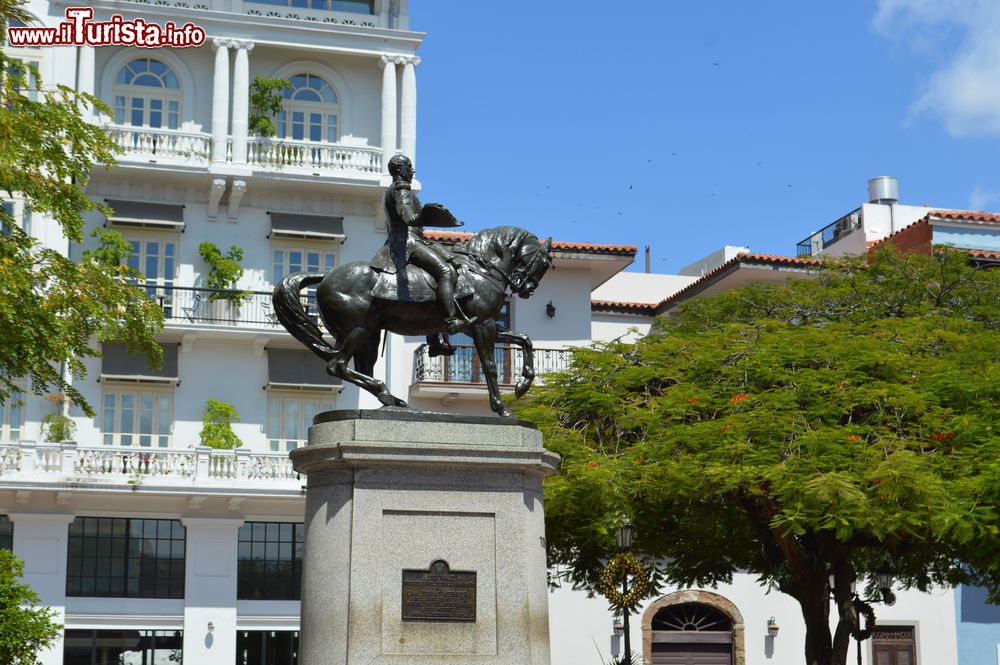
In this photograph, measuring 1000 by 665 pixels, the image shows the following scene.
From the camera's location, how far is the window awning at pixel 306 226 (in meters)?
37.0

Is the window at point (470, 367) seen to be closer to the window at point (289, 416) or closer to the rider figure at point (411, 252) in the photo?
the window at point (289, 416)

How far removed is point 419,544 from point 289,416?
2350cm

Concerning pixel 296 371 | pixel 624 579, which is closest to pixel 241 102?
pixel 296 371

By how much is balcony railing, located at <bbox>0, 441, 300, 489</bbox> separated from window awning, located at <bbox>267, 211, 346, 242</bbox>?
5342 millimetres

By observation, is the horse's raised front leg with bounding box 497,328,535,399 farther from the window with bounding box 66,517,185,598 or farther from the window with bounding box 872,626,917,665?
the window with bounding box 872,626,917,665

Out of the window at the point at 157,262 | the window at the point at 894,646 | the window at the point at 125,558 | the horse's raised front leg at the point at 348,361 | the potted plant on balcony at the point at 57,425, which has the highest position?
the window at the point at 157,262

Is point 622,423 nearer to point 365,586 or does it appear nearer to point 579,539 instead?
point 579,539

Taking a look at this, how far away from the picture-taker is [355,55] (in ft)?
125

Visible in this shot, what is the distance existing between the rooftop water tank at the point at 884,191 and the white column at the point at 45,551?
2913 centimetres

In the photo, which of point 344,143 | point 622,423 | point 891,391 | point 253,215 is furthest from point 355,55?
point 891,391

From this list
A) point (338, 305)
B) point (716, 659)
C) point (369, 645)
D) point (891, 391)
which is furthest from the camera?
point (716, 659)

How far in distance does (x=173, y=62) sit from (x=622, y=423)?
56.2 feet

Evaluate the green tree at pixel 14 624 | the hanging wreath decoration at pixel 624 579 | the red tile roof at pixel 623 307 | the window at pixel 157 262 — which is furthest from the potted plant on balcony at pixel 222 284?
the hanging wreath decoration at pixel 624 579

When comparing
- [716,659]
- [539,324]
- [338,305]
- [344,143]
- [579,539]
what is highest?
[344,143]
